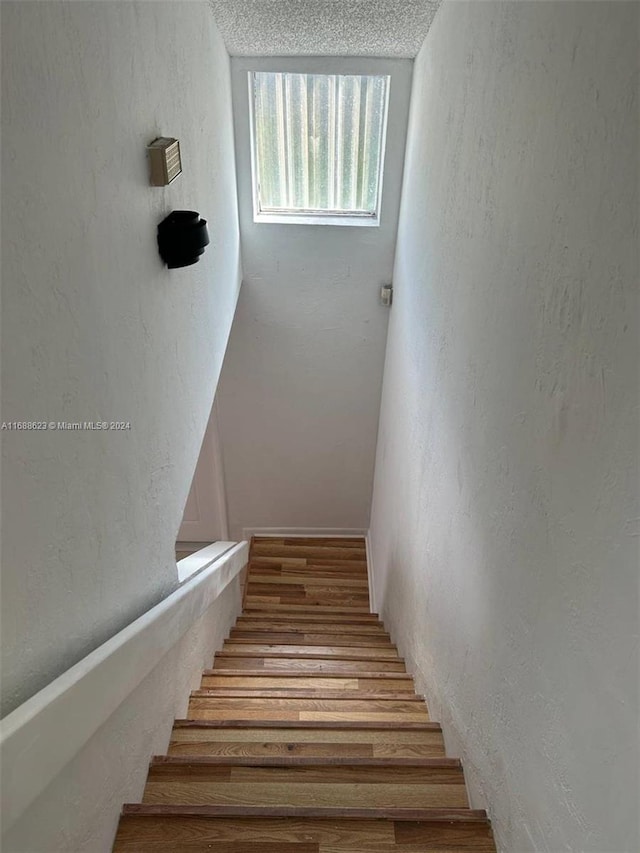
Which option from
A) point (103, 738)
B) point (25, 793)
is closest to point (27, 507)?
point (25, 793)

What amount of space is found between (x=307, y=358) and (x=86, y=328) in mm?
Result: 3183

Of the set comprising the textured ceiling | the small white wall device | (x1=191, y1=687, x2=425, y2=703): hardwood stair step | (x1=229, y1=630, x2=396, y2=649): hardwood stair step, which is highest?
the textured ceiling

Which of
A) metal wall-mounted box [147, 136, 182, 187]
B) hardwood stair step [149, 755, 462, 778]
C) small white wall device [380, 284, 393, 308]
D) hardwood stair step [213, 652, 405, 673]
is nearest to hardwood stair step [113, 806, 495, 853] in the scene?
hardwood stair step [149, 755, 462, 778]

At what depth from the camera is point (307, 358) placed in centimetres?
432

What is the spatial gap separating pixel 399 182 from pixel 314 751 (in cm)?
312

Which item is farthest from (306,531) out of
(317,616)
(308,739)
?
(308,739)

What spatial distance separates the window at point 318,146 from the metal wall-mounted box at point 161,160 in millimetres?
2008

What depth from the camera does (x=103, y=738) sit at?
1.31 m

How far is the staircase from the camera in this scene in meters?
1.42

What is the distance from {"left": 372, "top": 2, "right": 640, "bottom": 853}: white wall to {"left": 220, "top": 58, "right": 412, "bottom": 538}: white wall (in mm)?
1492

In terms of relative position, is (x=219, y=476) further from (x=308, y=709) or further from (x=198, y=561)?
(x=308, y=709)

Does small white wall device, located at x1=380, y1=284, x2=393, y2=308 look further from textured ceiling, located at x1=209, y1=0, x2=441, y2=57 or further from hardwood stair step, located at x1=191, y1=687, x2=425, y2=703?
hardwood stair step, located at x1=191, y1=687, x2=425, y2=703

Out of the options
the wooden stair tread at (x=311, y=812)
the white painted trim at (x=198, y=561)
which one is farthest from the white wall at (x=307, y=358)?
the wooden stair tread at (x=311, y=812)

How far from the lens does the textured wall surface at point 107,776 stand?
104cm
